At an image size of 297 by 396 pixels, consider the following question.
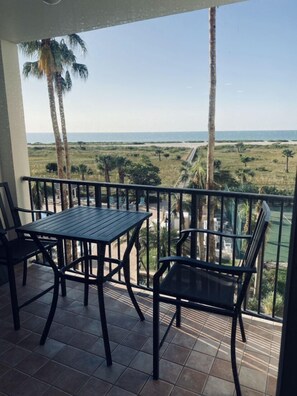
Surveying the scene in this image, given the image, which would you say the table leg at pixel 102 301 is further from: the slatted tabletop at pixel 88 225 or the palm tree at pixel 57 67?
the palm tree at pixel 57 67

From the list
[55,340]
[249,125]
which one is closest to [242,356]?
[55,340]

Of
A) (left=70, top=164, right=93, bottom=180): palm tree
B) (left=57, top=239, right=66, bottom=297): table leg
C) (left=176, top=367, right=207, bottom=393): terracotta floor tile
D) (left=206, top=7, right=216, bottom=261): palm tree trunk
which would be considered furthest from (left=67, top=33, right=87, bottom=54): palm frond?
(left=176, top=367, right=207, bottom=393): terracotta floor tile

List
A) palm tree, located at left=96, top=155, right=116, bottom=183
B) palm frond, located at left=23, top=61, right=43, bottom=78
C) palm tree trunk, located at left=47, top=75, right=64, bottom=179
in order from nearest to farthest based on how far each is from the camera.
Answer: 1. palm frond, located at left=23, top=61, right=43, bottom=78
2. palm tree trunk, located at left=47, top=75, right=64, bottom=179
3. palm tree, located at left=96, top=155, right=116, bottom=183

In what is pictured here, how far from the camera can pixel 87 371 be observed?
1765 mm

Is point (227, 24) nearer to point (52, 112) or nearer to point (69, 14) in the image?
point (52, 112)

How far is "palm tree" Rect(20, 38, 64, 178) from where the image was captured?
9.93m

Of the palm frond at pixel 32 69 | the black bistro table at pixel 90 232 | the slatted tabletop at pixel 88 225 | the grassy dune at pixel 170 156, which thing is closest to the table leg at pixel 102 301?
the black bistro table at pixel 90 232

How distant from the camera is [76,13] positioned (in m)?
2.51

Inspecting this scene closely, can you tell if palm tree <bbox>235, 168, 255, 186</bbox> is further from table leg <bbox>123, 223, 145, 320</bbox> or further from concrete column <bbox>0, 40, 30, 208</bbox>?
table leg <bbox>123, 223, 145, 320</bbox>

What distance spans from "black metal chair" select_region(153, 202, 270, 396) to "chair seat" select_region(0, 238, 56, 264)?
1.19m

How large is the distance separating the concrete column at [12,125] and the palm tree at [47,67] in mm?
7328

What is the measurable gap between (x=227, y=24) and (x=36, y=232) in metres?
9.95

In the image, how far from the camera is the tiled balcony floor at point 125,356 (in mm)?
1647

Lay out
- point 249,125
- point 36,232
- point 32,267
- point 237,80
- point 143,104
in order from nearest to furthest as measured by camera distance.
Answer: point 36,232, point 32,267, point 249,125, point 237,80, point 143,104
